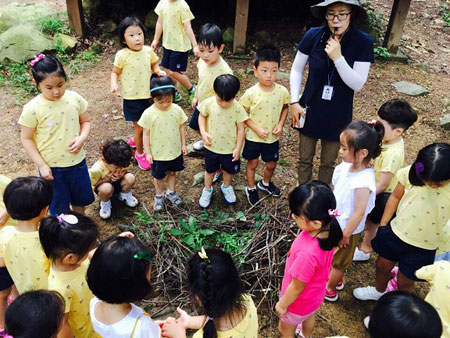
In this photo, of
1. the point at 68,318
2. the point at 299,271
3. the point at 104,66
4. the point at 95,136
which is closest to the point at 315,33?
the point at 299,271

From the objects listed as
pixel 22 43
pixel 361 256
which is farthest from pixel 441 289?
pixel 22 43

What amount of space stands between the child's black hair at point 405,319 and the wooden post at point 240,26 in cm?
648

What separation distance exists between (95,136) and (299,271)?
4188mm

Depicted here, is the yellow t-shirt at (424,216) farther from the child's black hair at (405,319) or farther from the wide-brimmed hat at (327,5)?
the wide-brimmed hat at (327,5)

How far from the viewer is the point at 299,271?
7.87ft

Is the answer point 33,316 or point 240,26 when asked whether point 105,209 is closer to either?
point 33,316

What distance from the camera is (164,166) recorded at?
4.16 m

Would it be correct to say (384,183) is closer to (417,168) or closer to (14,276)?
(417,168)

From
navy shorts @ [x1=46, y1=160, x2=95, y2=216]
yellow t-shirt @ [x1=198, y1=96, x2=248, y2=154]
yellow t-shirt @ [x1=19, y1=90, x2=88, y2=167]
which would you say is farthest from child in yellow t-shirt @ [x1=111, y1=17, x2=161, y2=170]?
navy shorts @ [x1=46, y1=160, x2=95, y2=216]

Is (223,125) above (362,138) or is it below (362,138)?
below

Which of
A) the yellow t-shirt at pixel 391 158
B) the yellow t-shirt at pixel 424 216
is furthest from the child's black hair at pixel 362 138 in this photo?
the yellow t-shirt at pixel 391 158

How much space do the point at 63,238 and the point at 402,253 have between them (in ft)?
8.12

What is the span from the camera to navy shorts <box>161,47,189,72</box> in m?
5.76

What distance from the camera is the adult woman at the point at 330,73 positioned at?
3379 millimetres
